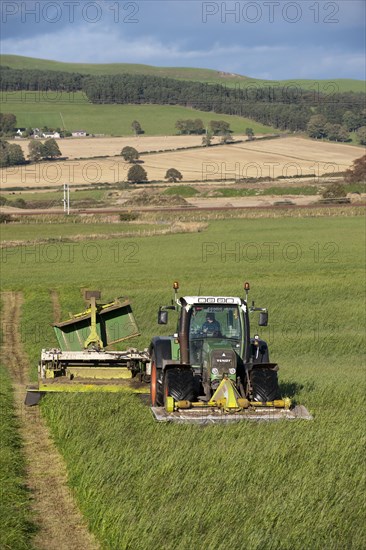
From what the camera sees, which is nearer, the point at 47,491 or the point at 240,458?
the point at 47,491

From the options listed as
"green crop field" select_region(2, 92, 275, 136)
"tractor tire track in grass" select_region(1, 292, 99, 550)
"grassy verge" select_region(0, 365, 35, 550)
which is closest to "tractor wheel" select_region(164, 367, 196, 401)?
"tractor tire track in grass" select_region(1, 292, 99, 550)

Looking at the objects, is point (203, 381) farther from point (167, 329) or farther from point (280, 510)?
point (167, 329)

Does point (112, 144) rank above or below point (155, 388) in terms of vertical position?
above

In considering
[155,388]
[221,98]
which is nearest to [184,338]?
[155,388]

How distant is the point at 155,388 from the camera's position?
55.6 ft

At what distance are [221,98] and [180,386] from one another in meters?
162

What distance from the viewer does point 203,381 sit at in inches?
630

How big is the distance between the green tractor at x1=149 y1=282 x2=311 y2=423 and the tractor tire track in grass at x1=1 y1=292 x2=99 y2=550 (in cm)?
186

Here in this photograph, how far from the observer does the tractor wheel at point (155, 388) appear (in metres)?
16.5

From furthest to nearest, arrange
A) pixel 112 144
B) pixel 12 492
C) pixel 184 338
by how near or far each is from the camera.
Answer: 1. pixel 112 144
2. pixel 184 338
3. pixel 12 492

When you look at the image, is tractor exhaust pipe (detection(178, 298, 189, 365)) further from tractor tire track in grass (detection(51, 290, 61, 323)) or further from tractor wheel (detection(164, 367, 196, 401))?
tractor tire track in grass (detection(51, 290, 61, 323))

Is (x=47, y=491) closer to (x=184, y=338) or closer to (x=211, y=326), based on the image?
(x=184, y=338)

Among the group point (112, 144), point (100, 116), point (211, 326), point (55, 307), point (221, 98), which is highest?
point (221, 98)

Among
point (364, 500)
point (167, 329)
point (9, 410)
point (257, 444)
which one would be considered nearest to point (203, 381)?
point (257, 444)
